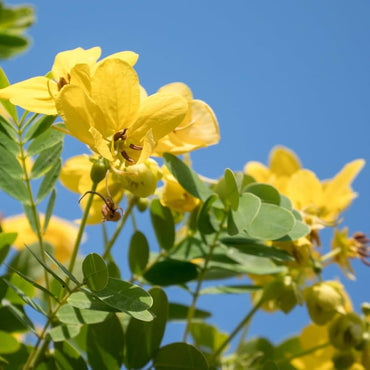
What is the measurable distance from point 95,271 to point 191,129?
0.29 meters

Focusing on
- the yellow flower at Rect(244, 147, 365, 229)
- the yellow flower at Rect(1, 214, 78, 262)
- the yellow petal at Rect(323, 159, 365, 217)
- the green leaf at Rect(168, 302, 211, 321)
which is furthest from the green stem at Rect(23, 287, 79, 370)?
the yellow flower at Rect(1, 214, 78, 262)

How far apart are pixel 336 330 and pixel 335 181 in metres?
0.27

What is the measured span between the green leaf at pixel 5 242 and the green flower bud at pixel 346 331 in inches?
23.2

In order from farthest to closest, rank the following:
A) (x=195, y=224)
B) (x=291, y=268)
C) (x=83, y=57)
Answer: (x=291, y=268), (x=195, y=224), (x=83, y=57)

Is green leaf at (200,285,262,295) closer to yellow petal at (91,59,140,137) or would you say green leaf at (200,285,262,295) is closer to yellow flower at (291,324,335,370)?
yellow flower at (291,324,335,370)

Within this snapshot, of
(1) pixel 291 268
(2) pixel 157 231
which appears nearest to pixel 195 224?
(2) pixel 157 231

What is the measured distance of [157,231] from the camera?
1.13 meters

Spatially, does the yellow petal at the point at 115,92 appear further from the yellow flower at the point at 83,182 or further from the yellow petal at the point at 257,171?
the yellow petal at the point at 257,171

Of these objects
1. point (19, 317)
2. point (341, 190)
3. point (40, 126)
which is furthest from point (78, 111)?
point (341, 190)

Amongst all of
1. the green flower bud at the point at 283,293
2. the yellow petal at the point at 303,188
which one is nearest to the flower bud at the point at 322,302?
the green flower bud at the point at 283,293

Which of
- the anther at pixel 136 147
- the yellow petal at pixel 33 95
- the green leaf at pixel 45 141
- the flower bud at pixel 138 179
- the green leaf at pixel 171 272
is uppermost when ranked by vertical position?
the yellow petal at pixel 33 95

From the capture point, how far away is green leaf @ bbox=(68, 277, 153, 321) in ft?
2.51

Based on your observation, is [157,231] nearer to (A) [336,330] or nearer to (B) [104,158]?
(B) [104,158]

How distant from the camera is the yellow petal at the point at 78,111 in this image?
83 cm
